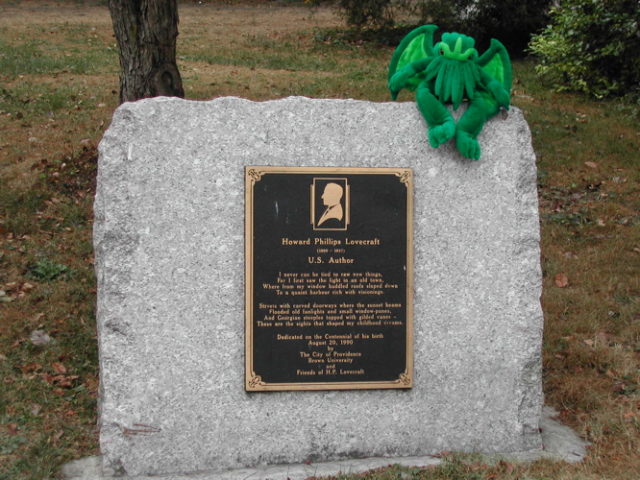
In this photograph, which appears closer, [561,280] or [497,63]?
[497,63]

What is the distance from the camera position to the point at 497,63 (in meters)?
3.65

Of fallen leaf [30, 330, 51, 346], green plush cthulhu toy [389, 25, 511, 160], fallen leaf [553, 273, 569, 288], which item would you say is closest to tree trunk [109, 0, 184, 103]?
fallen leaf [30, 330, 51, 346]

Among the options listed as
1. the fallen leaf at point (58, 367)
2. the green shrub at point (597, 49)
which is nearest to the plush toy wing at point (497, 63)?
the fallen leaf at point (58, 367)

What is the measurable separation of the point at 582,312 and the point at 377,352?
7.83ft

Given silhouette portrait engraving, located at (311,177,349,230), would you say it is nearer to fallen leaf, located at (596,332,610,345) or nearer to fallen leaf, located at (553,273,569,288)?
fallen leaf, located at (596,332,610,345)

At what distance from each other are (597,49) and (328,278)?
28.6 ft

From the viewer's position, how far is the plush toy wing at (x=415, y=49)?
143 inches

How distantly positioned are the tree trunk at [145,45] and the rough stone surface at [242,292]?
3.29 m

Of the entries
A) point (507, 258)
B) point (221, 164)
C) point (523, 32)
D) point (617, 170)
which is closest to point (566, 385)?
point (507, 258)

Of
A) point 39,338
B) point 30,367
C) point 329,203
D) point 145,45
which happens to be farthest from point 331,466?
point 145,45

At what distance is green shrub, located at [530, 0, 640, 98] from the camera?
9.96m

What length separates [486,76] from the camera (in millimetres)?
3562

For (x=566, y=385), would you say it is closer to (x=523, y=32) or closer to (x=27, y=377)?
(x=27, y=377)

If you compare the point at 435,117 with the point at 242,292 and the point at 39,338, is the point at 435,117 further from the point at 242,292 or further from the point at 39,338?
the point at 39,338
